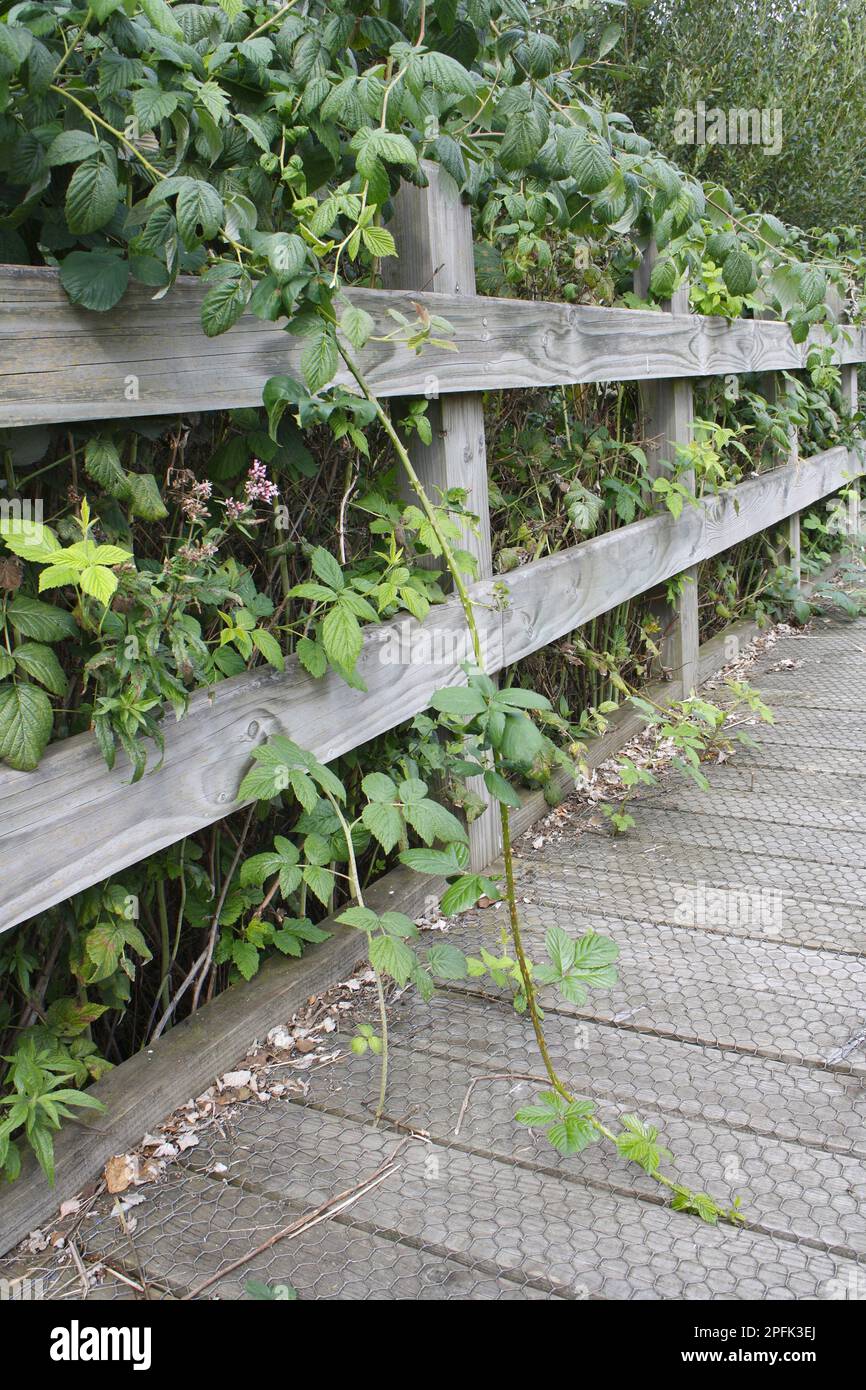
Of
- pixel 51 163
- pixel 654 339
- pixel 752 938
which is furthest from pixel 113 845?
pixel 654 339

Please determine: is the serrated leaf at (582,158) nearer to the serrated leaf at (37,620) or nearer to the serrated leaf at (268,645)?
the serrated leaf at (268,645)

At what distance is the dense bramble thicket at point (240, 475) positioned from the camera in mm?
1558

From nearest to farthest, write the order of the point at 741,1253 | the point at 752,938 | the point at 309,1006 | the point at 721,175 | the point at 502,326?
the point at 741,1253 → the point at 309,1006 → the point at 752,938 → the point at 502,326 → the point at 721,175

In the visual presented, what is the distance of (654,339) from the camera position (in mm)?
3604

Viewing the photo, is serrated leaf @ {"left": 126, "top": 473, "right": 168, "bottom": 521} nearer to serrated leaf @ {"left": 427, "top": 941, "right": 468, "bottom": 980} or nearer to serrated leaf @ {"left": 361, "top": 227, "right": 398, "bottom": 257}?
serrated leaf @ {"left": 361, "top": 227, "right": 398, "bottom": 257}

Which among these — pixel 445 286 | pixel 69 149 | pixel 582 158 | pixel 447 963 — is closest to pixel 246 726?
pixel 447 963

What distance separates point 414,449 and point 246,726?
0.88m

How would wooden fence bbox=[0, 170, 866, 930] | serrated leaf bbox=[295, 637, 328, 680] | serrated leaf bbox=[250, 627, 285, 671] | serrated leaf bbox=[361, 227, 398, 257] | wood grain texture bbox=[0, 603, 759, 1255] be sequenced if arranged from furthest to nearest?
serrated leaf bbox=[295, 637, 328, 680]
serrated leaf bbox=[250, 627, 285, 671]
serrated leaf bbox=[361, 227, 398, 257]
wood grain texture bbox=[0, 603, 759, 1255]
wooden fence bbox=[0, 170, 866, 930]

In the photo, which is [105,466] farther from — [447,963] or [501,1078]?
[501,1078]

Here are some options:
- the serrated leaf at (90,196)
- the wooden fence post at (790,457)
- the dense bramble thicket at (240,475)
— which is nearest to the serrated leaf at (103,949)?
the dense bramble thicket at (240,475)

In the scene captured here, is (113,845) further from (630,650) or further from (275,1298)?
(630,650)

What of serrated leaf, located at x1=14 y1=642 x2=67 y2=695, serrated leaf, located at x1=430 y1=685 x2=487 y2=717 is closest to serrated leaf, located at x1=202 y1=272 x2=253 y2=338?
serrated leaf, located at x1=14 y1=642 x2=67 y2=695

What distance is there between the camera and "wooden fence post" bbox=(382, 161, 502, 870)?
2.48 m
